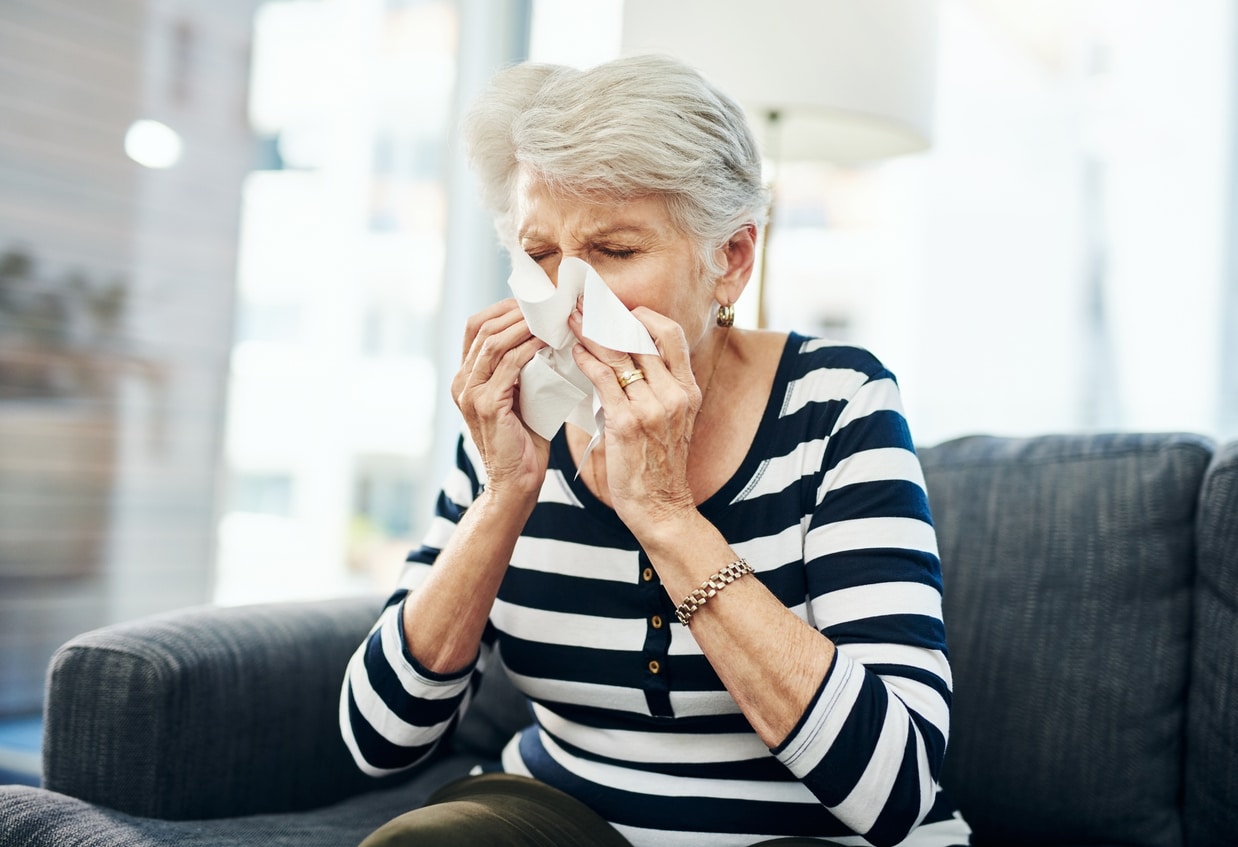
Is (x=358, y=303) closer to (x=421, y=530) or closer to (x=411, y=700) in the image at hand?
(x=421, y=530)

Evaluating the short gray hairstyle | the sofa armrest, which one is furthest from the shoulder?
the sofa armrest

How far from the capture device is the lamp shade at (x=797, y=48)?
→ 5.51 feet

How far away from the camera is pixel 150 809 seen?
119 centimetres

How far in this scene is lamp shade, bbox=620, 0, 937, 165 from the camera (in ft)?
5.51

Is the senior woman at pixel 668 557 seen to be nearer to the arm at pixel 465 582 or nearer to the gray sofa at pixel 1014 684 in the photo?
the arm at pixel 465 582

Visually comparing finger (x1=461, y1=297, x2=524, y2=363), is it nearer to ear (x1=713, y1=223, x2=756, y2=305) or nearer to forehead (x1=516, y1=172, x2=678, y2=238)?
forehead (x1=516, y1=172, x2=678, y2=238)

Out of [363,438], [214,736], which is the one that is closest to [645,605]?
[214,736]

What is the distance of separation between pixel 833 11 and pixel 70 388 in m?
1.44

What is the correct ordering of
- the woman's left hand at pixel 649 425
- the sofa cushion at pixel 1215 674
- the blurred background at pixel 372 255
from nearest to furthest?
the woman's left hand at pixel 649 425
the sofa cushion at pixel 1215 674
the blurred background at pixel 372 255

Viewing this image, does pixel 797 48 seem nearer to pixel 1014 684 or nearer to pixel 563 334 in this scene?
pixel 563 334

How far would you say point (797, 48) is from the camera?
5.55 ft

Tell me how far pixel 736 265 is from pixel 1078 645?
0.69 meters

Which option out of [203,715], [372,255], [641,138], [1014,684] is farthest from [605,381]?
[372,255]

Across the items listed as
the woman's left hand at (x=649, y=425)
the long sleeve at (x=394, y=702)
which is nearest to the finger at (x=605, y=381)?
the woman's left hand at (x=649, y=425)
